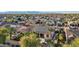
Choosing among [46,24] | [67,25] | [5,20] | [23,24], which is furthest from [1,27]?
[67,25]

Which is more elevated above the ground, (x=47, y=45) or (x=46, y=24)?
(x=46, y=24)

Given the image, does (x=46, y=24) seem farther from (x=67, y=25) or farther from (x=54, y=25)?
(x=67, y=25)
